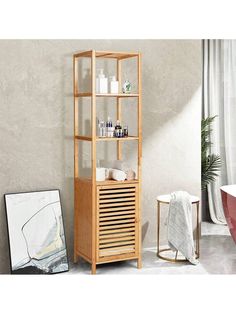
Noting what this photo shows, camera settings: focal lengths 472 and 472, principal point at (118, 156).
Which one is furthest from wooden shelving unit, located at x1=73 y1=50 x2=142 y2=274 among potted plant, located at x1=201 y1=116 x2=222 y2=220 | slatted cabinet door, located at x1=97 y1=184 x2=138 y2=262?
potted plant, located at x1=201 y1=116 x2=222 y2=220

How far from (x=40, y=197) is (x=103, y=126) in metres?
0.81

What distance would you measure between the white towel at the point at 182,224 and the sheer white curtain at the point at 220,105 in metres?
1.92

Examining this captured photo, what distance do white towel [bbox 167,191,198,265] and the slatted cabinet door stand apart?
38 centimetres

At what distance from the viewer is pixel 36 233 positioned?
400 cm

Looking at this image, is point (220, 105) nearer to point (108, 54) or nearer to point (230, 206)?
point (230, 206)

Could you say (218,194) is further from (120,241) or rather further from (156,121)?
(120,241)

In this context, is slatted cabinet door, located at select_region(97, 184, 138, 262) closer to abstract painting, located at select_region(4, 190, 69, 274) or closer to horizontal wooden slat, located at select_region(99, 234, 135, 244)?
horizontal wooden slat, located at select_region(99, 234, 135, 244)

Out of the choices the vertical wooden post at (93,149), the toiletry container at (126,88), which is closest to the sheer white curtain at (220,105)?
the toiletry container at (126,88)

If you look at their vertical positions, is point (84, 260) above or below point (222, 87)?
below

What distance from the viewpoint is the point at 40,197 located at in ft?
13.3

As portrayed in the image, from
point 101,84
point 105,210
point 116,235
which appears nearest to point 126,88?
point 101,84

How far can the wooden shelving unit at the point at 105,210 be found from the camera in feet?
12.7

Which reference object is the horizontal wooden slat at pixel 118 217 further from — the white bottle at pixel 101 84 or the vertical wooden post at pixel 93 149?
the white bottle at pixel 101 84
